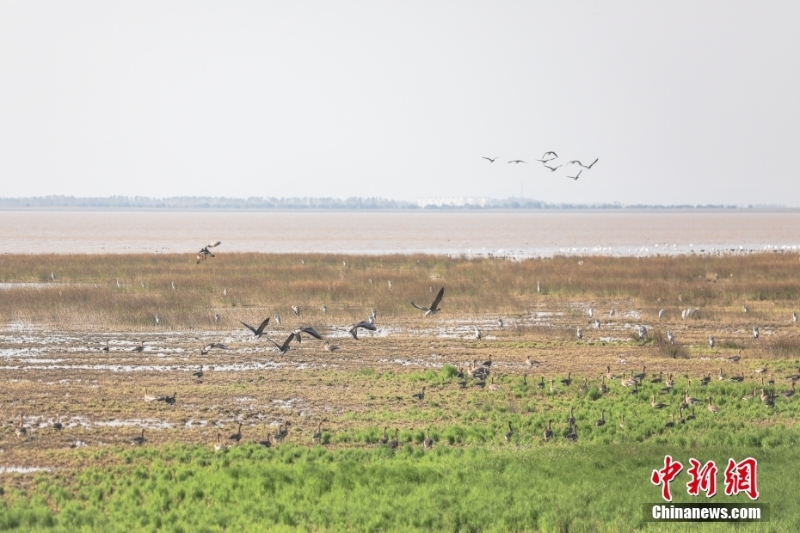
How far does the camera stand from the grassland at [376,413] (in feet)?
43.7

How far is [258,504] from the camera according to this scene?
44.2 ft

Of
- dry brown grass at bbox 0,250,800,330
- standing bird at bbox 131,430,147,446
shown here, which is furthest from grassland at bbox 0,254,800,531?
dry brown grass at bbox 0,250,800,330

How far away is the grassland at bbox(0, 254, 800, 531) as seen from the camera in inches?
524

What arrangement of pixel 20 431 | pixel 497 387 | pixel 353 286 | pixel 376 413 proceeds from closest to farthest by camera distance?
pixel 20 431, pixel 376 413, pixel 497 387, pixel 353 286

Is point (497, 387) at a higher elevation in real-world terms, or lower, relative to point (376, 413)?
higher

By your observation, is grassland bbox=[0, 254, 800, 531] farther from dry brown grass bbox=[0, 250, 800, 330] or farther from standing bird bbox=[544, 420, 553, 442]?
dry brown grass bbox=[0, 250, 800, 330]

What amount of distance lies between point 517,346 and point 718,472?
44.0ft

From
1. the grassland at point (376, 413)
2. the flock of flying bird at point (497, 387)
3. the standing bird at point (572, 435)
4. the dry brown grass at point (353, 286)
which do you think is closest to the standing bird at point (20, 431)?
the flock of flying bird at point (497, 387)

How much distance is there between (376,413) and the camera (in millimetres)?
18875

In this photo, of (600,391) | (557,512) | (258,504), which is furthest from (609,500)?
(600,391)

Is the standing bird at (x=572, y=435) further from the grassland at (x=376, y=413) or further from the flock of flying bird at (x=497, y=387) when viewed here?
the grassland at (x=376, y=413)

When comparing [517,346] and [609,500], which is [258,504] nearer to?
[609,500]

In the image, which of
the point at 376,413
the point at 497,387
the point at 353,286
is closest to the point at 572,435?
the point at 376,413

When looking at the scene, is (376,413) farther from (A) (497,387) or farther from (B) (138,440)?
(B) (138,440)
